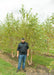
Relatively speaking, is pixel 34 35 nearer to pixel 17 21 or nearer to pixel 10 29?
pixel 17 21

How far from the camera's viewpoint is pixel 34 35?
7.86 m

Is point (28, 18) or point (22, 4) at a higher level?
Result: point (22, 4)

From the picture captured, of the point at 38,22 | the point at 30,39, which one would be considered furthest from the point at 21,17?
the point at 30,39

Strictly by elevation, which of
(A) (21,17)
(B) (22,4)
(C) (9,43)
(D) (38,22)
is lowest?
(C) (9,43)

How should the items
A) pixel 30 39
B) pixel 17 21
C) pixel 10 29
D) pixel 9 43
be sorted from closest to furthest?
pixel 30 39 < pixel 17 21 < pixel 10 29 < pixel 9 43

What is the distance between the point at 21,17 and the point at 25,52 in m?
3.72

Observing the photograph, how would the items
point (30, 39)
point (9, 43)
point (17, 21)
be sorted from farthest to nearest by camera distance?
point (9, 43), point (17, 21), point (30, 39)

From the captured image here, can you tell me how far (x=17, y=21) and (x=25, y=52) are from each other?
3945 mm

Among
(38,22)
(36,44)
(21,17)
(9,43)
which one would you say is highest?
(21,17)

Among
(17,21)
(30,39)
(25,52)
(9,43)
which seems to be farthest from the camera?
(9,43)

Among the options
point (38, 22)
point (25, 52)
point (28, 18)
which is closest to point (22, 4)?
point (28, 18)

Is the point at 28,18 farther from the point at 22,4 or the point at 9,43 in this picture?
the point at 9,43

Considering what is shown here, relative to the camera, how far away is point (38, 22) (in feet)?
26.5

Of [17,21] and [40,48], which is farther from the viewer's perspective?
[17,21]
